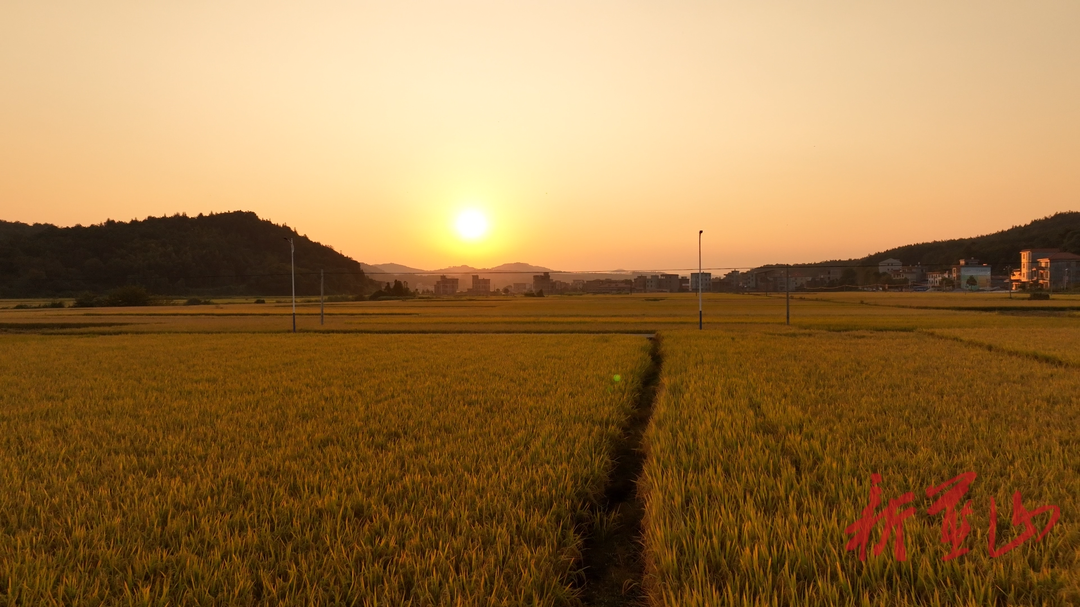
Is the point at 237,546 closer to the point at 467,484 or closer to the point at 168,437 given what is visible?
the point at 467,484

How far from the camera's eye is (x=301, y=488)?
13.0ft

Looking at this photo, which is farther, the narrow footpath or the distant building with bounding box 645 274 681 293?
the distant building with bounding box 645 274 681 293

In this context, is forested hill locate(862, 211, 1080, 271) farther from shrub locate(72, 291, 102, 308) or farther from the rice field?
shrub locate(72, 291, 102, 308)

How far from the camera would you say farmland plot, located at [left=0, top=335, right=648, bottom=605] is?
265 centimetres

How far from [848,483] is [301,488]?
456cm

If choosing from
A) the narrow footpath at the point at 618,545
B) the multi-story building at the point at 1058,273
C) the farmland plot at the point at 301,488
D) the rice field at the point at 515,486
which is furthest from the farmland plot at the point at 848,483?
the multi-story building at the point at 1058,273

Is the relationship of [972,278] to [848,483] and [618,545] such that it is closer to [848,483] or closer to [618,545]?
[848,483]

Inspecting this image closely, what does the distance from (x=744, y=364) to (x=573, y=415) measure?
6012 millimetres

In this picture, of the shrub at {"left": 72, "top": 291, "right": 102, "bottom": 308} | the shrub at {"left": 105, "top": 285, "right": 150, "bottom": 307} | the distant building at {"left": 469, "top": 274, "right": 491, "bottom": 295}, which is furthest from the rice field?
the distant building at {"left": 469, "top": 274, "right": 491, "bottom": 295}

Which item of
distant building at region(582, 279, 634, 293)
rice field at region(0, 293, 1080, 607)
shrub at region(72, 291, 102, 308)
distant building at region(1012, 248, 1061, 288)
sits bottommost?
rice field at region(0, 293, 1080, 607)

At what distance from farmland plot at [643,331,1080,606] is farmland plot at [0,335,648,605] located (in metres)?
0.80

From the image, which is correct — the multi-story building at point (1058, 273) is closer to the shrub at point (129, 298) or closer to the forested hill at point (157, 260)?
the forested hill at point (157, 260)

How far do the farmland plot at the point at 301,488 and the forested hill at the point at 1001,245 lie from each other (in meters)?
103

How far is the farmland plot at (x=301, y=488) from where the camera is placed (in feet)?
8.69
